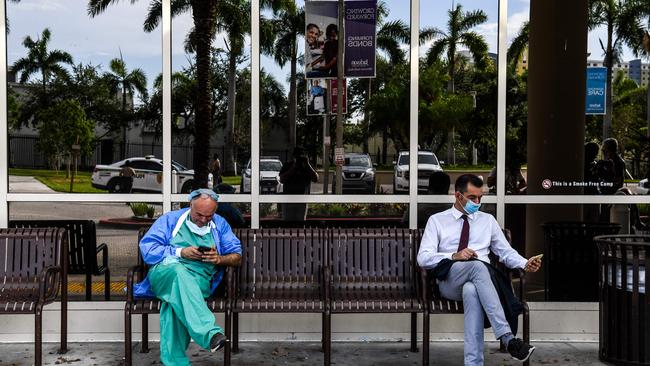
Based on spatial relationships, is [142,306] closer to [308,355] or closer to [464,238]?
[308,355]

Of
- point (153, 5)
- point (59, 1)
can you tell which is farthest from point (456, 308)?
point (59, 1)

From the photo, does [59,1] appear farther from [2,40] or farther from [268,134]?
[268,134]

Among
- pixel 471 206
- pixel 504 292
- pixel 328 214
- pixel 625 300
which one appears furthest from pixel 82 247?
pixel 625 300

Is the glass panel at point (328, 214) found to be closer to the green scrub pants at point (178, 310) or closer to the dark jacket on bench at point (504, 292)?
the dark jacket on bench at point (504, 292)

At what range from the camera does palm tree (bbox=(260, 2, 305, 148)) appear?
6859 mm

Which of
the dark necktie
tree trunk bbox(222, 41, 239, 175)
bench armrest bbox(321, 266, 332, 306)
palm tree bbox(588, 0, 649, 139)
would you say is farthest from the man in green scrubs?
palm tree bbox(588, 0, 649, 139)

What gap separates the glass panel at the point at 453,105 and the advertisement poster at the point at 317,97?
2.71 ft

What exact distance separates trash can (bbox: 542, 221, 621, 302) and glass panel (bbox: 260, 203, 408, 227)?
136 centimetres

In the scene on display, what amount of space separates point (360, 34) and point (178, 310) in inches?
118

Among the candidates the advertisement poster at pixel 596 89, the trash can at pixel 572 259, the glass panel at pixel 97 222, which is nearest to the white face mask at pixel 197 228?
the glass panel at pixel 97 222

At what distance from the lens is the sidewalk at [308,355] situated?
607 cm

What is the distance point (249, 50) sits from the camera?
6883 millimetres

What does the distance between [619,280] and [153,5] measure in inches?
175

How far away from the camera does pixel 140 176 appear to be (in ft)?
22.4
